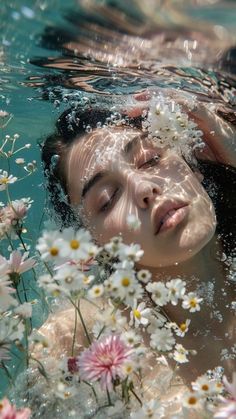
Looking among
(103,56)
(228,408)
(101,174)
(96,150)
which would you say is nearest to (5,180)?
(101,174)

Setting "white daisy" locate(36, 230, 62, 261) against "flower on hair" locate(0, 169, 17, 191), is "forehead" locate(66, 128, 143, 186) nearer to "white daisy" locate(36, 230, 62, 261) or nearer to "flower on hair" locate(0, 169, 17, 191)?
"flower on hair" locate(0, 169, 17, 191)

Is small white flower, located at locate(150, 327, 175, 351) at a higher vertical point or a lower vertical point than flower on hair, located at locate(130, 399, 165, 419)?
higher

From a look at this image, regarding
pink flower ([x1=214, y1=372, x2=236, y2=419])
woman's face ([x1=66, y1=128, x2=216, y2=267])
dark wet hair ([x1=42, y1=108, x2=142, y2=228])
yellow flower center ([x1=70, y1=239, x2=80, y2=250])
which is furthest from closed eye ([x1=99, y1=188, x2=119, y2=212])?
pink flower ([x1=214, y1=372, x2=236, y2=419])

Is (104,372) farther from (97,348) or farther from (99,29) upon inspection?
(99,29)

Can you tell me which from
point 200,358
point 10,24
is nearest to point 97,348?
point 200,358

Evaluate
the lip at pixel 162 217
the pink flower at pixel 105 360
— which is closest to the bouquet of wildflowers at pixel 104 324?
the pink flower at pixel 105 360

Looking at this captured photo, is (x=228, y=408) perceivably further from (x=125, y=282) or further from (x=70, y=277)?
(x=70, y=277)
